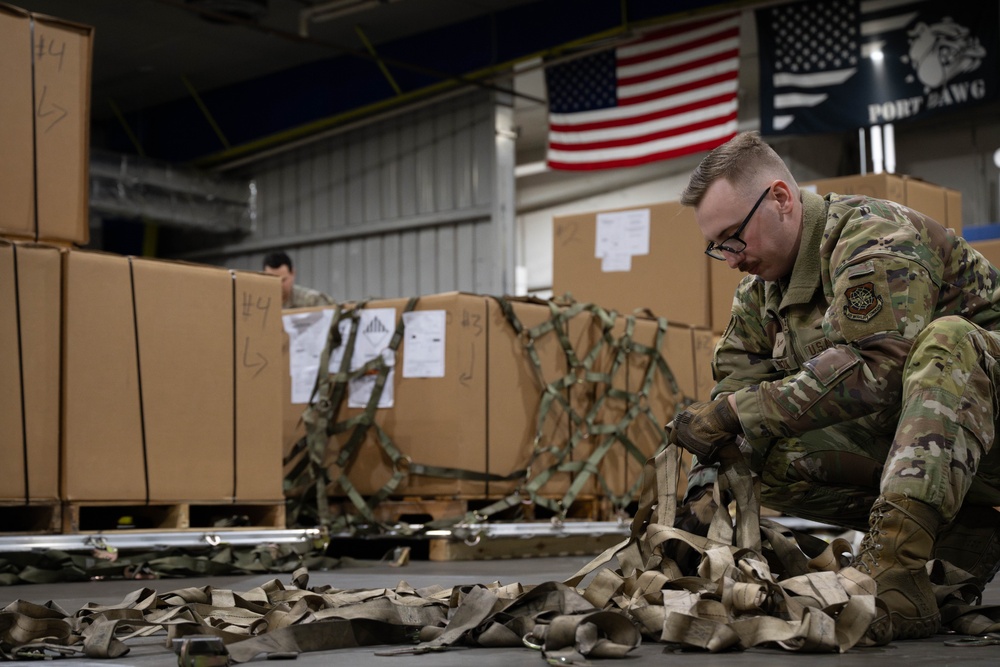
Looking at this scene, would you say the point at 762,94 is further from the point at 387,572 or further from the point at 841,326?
the point at 841,326

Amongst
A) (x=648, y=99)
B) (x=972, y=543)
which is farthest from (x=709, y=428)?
(x=648, y=99)

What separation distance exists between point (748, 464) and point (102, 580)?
269cm

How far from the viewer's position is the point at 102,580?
4469 mm

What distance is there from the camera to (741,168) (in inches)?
117

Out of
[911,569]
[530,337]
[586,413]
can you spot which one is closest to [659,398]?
[586,413]

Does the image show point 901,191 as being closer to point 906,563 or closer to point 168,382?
point 168,382

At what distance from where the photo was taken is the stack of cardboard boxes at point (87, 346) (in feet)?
14.5

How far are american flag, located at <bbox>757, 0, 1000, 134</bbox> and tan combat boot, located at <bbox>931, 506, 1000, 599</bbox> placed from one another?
26.7ft

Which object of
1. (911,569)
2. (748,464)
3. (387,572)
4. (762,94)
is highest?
(762,94)

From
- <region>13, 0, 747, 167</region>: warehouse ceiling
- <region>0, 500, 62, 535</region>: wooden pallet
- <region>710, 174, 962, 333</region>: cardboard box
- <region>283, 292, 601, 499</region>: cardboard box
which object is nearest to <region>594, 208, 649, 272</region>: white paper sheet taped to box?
<region>710, 174, 962, 333</region>: cardboard box

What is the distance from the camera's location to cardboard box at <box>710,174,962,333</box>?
6.90 m

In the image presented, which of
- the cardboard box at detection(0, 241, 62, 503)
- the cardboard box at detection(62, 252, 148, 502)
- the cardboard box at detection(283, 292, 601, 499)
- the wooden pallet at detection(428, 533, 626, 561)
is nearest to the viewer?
the cardboard box at detection(0, 241, 62, 503)

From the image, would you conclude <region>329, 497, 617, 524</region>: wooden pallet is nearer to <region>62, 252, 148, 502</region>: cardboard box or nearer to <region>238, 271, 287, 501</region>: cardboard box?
<region>238, 271, 287, 501</region>: cardboard box

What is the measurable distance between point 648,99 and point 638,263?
200 inches
